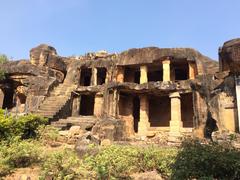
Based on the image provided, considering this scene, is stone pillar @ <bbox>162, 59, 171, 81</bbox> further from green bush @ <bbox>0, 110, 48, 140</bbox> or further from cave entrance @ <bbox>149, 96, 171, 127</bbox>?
green bush @ <bbox>0, 110, 48, 140</bbox>

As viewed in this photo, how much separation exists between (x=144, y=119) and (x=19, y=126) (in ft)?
35.7

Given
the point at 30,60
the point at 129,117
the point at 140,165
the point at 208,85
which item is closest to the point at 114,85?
the point at 129,117

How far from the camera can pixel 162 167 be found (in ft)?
21.0

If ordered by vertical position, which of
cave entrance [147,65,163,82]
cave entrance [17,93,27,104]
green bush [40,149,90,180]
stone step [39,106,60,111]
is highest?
cave entrance [147,65,163,82]

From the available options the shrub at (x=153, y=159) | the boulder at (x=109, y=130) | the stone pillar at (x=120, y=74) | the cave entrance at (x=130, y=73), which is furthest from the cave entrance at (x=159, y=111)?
the shrub at (x=153, y=159)

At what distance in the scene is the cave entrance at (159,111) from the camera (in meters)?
21.7

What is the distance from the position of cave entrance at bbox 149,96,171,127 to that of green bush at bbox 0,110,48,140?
41.1ft

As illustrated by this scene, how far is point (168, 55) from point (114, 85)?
4881 millimetres

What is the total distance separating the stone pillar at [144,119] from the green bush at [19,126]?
9.14 metres

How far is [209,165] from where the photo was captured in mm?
5277

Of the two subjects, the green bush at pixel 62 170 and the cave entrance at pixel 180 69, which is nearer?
the green bush at pixel 62 170

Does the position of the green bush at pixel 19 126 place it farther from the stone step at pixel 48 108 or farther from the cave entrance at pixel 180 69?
the cave entrance at pixel 180 69

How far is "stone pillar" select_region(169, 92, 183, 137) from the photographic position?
1705cm

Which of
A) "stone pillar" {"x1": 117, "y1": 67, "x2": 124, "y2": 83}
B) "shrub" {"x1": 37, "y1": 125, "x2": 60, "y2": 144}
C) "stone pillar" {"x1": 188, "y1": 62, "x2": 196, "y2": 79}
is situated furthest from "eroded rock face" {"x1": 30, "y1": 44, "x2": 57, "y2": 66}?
"stone pillar" {"x1": 188, "y1": 62, "x2": 196, "y2": 79}
